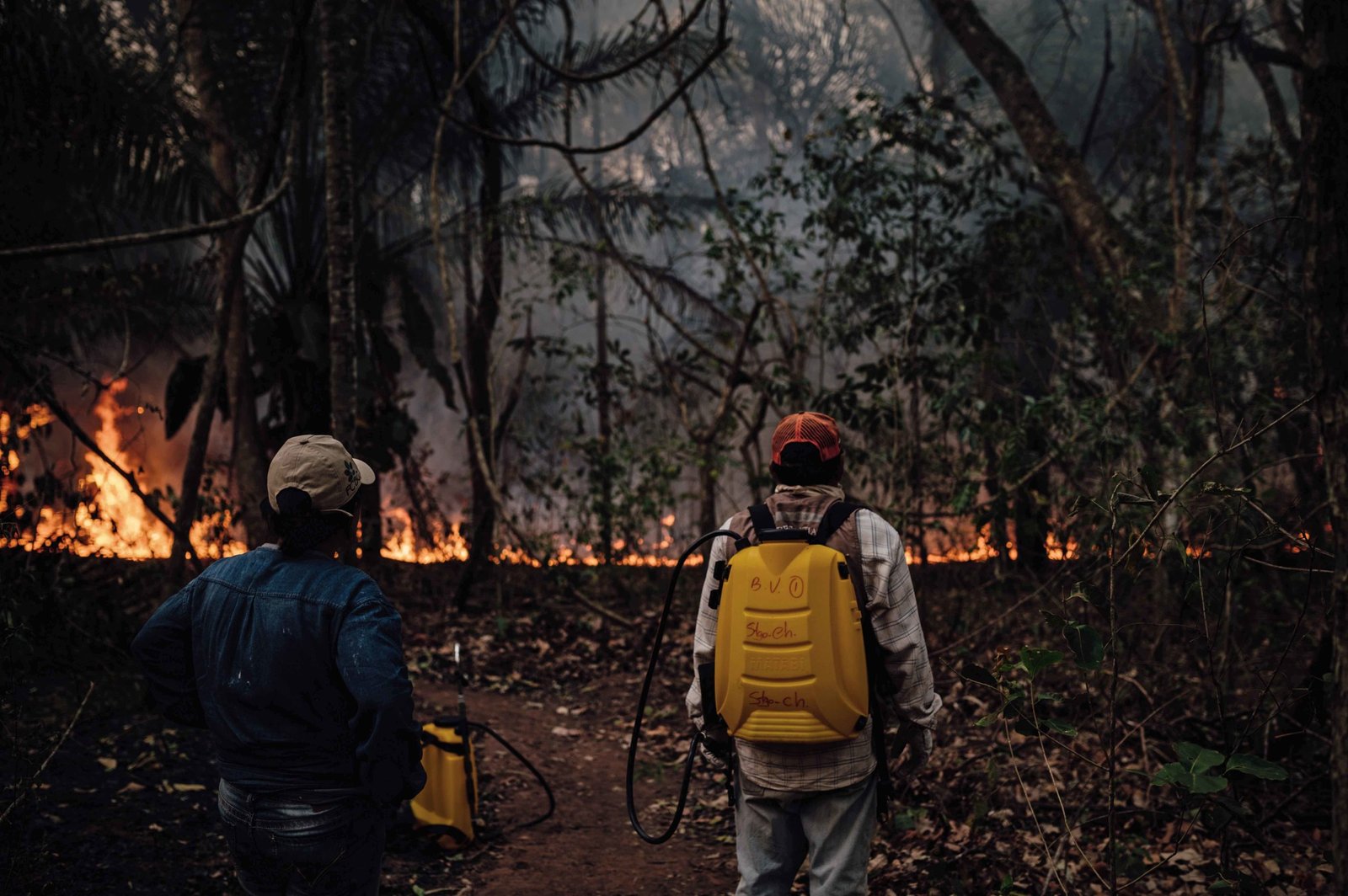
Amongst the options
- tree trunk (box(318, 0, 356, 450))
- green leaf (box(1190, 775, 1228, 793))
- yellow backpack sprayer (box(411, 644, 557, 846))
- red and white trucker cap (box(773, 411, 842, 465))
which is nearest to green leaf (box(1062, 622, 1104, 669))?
green leaf (box(1190, 775, 1228, 793))

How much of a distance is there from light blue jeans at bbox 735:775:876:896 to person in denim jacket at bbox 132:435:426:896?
1.04 m

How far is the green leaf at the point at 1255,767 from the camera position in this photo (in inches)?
120

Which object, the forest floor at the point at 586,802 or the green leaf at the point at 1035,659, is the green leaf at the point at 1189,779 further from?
the green leaf at the point at 1035,659

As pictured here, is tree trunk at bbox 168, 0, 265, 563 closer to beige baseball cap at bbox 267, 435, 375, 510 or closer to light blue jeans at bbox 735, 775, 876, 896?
beige baseball cap at bbox 267, 435, 375, 510

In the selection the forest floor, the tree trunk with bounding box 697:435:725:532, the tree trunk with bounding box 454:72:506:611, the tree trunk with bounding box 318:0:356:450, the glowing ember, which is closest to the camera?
the forest floor

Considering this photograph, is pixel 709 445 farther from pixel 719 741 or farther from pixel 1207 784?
pixel 1207 784

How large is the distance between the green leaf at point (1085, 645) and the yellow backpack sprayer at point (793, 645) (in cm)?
72

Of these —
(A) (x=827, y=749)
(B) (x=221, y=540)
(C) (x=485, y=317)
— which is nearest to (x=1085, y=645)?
(A) (x=827, y=749)

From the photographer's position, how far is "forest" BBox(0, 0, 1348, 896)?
460 cm

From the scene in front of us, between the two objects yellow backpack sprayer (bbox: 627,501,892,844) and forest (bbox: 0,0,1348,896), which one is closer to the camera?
yellow backpack sprayer (bbox: 627,501,892,844)

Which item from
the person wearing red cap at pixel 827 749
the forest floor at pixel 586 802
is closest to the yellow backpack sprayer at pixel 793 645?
the person wearing red cap at pixel 827 749

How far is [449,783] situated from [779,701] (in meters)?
3.02

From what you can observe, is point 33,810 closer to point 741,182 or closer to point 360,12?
point 360,12

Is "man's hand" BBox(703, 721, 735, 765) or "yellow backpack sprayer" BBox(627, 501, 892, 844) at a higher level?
"yellow backpack sprayer" BBox(627, 501, 892, 844)
